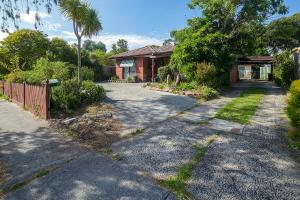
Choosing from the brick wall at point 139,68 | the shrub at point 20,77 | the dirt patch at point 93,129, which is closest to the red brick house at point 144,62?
the brick wall at point 139,68

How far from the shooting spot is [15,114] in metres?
9.78

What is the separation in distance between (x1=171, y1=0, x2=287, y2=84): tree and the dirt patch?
9.00 meters

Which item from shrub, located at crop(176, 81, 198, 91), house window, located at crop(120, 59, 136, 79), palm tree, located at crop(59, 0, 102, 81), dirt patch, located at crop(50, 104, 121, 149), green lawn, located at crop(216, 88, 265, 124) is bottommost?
dirt patch, located at crop(50, 104, 121, 149)

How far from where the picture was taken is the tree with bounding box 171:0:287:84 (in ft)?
50.4

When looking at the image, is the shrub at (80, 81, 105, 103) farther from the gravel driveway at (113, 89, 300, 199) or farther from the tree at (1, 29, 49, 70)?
the tree at (1, 29, 49, 70)

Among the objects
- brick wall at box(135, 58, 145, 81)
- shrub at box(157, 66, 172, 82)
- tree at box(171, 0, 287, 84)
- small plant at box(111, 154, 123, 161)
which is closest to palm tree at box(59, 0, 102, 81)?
tree at box(171, 0, 287, 84)

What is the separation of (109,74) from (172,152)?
27284mm

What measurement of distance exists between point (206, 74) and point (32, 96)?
9620 millimetres

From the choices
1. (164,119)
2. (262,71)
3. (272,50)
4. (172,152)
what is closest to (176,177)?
(172,152)

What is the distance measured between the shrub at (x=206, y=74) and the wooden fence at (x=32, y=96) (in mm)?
9084

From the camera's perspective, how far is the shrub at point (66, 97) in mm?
9255

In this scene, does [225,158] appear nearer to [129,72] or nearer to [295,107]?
[295,107]

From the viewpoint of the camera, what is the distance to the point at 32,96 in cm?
985

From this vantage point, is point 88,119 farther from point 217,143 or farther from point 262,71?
point 262,71
